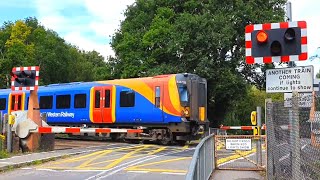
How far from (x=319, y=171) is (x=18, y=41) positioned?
1872 inches

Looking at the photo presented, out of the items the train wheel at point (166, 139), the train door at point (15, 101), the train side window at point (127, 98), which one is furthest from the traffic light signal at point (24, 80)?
the train door at point (15, 101)

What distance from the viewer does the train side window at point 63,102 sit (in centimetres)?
2488

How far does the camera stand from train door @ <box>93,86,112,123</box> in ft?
75.6

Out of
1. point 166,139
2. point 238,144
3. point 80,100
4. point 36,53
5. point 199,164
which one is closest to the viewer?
point 199,164

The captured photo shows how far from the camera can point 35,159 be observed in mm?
13727

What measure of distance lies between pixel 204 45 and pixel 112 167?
22.0 metres

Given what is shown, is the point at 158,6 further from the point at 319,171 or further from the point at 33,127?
the point at 319,171

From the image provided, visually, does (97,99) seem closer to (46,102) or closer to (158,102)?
(158,102)

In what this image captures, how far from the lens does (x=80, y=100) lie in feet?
79.6

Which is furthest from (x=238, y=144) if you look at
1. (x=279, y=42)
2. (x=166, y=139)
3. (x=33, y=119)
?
(x=166, y=139)

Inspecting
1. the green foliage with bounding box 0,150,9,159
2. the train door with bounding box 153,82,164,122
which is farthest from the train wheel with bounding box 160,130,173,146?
the green foliage with bounding box 0,150,9,159

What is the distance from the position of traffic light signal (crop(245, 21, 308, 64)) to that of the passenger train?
40.3ft

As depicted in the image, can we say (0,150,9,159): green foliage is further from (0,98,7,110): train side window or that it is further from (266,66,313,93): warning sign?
(0,98,7,110): train side window

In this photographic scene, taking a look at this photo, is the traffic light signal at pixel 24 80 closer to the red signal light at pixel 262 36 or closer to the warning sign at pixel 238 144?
the warning sign at pixel 238 144
